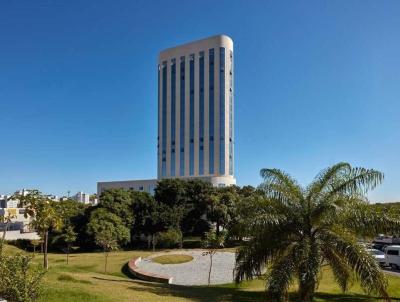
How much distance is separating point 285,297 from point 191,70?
83201mm

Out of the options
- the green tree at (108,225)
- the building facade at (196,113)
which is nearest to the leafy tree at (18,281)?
the green tree at (108,225)

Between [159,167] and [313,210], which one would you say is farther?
[159,167]

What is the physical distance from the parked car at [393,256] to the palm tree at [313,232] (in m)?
20.6

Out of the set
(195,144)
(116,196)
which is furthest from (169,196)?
(195,144)

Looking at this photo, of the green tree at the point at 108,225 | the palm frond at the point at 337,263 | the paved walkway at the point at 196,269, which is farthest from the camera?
the green tree at the point at 108,225

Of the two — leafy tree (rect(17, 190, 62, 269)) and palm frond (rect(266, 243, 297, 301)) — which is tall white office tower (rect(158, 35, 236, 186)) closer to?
leafy tree (rect(17, 190, 62, 269))

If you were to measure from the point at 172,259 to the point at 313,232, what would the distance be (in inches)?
912

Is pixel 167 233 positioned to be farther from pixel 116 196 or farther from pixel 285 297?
pixel 285 297

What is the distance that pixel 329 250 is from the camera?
14.3 m

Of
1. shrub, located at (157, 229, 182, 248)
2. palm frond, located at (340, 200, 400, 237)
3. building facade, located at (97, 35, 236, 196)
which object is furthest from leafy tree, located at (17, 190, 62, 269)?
building facade, located at (97, 35, 236, 196)

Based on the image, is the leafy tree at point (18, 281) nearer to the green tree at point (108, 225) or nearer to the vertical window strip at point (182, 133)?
the green tree at point (108, 225)

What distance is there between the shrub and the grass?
990 cm

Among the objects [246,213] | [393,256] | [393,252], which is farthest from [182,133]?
[246,213]

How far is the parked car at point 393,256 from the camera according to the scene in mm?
32250
